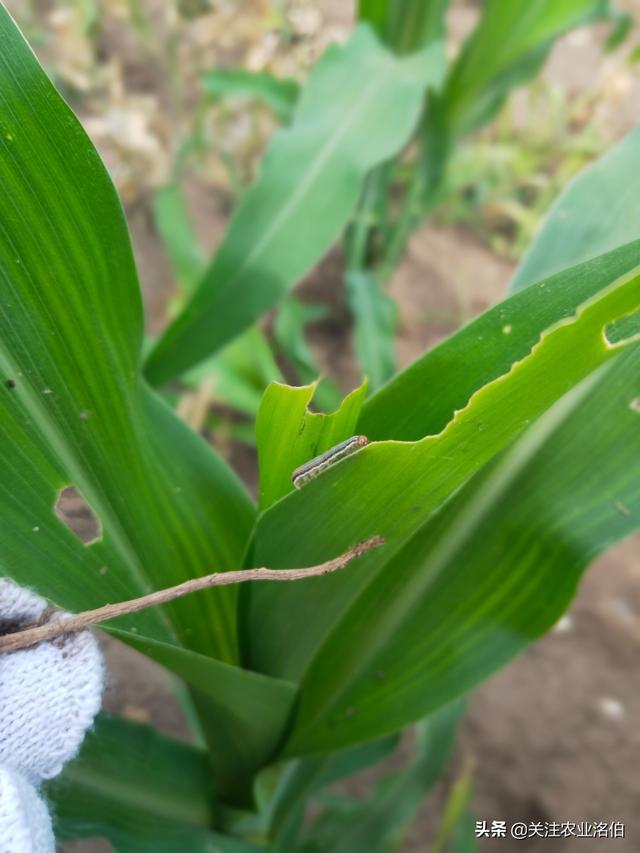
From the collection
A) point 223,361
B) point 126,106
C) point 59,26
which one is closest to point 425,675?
point 223,361

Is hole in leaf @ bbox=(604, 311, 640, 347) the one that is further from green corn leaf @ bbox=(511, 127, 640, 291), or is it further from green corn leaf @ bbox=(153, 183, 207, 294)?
green corn leaf @ bbox=(153, 183, 207, 294)

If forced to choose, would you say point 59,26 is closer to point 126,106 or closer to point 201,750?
point 126,106

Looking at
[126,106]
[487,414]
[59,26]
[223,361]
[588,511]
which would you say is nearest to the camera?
[487,414]

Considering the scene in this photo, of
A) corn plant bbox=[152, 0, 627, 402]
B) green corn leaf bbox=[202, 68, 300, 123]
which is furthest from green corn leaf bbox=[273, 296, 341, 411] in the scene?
green corn leaf bbox=[202, 68, 300, 123]

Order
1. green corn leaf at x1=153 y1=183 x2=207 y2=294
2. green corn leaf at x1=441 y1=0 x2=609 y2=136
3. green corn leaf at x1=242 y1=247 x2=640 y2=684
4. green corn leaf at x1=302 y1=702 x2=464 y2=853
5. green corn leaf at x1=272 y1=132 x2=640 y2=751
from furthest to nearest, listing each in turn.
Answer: green corn leaf at x1=153 y1=183 x2=207 y2=294 < green corn leaf at x1=441 y1=0 x2=609 y2=136 < green corn leaf at x1=302 y1=702 x2=464 y2=853 < green corn leaf at x1=272 y1=132 x2=640 y2=751 < green corn leaf at x1=242 y1=247 x2=640 y2=684

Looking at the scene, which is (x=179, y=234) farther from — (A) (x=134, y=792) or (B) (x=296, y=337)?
(A) (x=134, y=792)

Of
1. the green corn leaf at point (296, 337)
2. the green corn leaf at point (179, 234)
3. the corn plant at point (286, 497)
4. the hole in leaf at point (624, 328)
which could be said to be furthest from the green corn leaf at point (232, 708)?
the green corn leaf at point (179, 234)

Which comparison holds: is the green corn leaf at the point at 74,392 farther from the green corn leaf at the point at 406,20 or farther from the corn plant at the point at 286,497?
the green corn leaf at the point at 406,20

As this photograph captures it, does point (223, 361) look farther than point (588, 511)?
Yes
